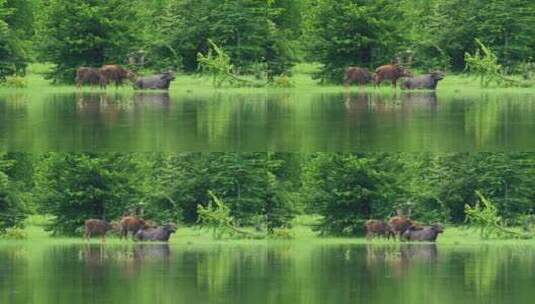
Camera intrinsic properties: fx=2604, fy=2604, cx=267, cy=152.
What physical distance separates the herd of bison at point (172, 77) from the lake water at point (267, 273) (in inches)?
134

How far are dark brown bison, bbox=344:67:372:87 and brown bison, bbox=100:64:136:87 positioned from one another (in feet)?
11.3

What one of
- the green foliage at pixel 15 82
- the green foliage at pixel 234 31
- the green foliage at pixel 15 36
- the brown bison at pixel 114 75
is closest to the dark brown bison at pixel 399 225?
the green foliage at pixel 234 31

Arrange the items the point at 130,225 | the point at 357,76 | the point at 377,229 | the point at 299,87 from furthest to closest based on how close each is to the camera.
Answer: the point at 299,87 → the point at 357,76 → the point at 130,225 → the point at 377,229

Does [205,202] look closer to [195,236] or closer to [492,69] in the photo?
[195,236]

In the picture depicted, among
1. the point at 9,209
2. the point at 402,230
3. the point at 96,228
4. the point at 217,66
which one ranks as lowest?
the point at 402,230

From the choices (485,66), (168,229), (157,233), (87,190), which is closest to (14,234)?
(87,190)

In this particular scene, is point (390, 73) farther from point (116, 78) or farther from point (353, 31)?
point (116, 78)

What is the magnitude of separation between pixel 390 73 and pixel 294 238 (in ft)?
11.4

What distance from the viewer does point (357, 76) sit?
4109 centimetres

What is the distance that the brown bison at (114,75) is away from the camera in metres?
41.4

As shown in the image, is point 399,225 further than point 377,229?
Yes

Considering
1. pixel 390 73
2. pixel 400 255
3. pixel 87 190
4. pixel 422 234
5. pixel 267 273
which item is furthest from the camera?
pixel 390 73

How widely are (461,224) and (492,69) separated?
3.15 meters

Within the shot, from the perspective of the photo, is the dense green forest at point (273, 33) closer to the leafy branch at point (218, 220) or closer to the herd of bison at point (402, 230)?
the leafy branch at point (218, 220)
